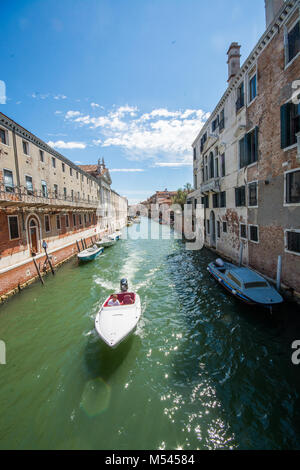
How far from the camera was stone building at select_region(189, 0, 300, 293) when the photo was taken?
857cm

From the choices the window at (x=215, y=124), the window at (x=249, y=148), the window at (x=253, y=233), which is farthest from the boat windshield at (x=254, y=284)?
the window at (x=215, y=124)

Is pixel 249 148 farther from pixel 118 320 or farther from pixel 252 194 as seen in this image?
pixel 118 320

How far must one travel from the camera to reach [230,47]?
49.7ft

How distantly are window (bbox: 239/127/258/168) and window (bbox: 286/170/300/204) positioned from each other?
307cm

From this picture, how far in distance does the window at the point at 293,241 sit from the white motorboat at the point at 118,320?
7240 millimetres

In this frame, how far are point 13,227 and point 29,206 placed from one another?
6.32 feet

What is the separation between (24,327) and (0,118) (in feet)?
40.7

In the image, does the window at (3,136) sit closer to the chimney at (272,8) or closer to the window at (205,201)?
the chimney at (272,8)

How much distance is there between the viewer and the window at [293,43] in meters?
8.22

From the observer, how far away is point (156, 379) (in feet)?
17.9

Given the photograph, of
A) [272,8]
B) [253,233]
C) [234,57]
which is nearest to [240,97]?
[272,8]

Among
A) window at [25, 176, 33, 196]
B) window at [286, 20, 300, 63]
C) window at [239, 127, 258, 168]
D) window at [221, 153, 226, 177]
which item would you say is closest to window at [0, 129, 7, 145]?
window at [25, 176, 33, 196]
